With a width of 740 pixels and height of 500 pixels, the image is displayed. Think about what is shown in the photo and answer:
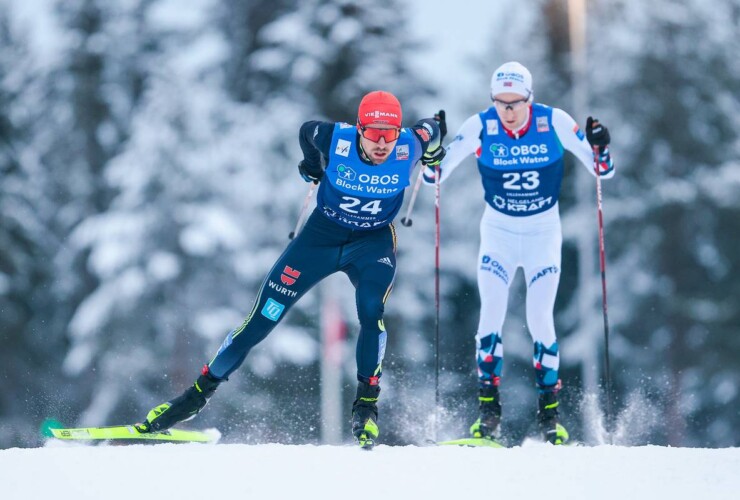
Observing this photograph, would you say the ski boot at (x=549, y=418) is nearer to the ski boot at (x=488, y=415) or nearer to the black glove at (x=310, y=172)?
the ski boot at (x=488, y=415)

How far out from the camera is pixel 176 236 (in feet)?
62.9

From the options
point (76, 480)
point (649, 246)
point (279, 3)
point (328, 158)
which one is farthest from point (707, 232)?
point (76, 480)

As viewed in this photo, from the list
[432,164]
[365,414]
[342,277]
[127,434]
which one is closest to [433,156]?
[432,164]

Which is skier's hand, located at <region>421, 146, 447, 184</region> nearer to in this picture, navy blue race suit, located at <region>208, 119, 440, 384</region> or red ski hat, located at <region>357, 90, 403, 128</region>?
navy blue race suit, located at <region>208, 119, 440, 384</region>

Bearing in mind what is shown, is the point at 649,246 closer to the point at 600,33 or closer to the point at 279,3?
the point at 600,33

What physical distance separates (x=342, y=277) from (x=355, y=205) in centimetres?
1135

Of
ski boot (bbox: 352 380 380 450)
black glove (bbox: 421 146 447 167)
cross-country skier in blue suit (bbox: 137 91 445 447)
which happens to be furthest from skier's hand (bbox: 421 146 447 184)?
ski boot (bbox: 352 380 380 450)

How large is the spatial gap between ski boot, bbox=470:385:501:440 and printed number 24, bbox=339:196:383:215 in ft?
6.06

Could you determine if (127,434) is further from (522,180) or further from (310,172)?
(522,180)

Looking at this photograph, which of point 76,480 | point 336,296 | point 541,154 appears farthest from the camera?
point 336,296

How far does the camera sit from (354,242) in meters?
6.61

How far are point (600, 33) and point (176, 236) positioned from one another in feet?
34.7

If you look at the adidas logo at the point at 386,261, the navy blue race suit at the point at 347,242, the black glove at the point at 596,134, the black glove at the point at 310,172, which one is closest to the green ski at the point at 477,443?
the navy blue race suit at the point at 347,242

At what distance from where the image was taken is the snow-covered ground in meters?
5.15
